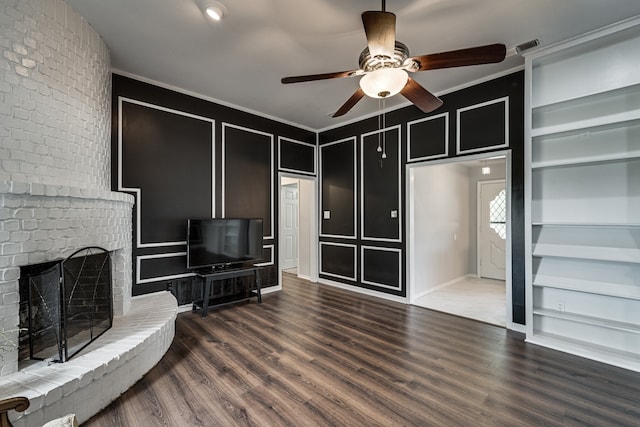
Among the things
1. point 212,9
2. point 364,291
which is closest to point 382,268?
point 364,291

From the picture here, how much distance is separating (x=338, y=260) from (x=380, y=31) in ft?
13.6

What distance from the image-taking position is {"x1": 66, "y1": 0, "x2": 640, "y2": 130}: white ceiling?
231cm

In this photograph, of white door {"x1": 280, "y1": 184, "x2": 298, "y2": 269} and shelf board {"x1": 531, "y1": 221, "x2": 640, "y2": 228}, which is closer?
shelf board {"x1": 531, "y1": 221, "x2": 640, "y2": 228}

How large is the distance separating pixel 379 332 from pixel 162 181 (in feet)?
11.0

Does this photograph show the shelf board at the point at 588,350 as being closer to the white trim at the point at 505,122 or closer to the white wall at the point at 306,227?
the white trim at the point at 505,122

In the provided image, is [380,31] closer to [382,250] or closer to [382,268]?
[382,250]

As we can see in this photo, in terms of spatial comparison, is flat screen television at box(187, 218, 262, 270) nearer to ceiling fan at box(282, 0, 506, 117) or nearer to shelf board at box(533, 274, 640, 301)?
ceiling fan at box(282, 0, 506, 117)

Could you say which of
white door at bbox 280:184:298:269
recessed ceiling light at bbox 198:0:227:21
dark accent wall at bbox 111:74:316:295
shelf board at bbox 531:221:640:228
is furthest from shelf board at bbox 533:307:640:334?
white door at bbox 280:184:298:269

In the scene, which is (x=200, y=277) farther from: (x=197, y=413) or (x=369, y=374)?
(x=369, y=374)

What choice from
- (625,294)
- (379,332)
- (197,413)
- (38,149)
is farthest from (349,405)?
(38,149)

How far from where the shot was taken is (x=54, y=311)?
2088 mm

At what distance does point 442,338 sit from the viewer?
3100 mm

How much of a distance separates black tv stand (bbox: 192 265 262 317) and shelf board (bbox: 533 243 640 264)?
3.63 m

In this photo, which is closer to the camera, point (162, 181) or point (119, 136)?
point (119, 136)
